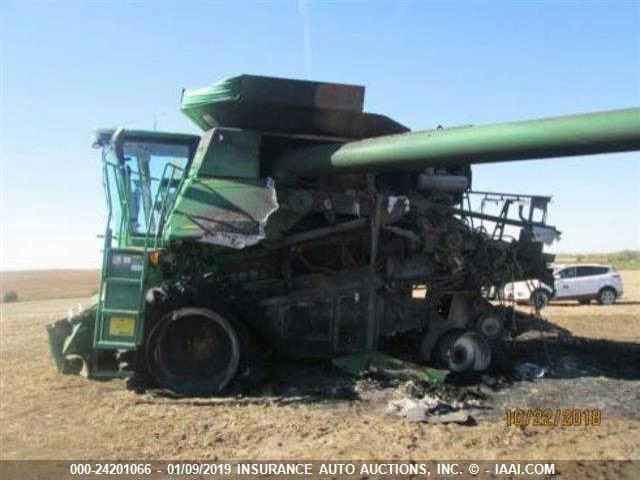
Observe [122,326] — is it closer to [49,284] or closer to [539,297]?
[539,297]

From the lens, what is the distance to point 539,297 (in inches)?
456

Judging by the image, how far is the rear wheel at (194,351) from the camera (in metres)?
8.72

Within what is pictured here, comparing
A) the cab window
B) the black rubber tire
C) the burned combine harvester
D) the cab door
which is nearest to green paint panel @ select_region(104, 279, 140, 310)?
the burned combine harvester

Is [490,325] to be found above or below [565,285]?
below

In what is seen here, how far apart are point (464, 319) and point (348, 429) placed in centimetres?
417

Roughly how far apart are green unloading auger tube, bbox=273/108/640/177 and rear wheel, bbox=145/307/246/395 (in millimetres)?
2119

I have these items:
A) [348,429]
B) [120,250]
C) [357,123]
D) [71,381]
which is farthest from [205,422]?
[357,123]

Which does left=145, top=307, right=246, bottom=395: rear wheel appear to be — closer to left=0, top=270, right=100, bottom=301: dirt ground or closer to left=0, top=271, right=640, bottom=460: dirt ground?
left=0, top=271, right=640, bottom=460: dirt ground

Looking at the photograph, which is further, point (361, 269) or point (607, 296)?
point (607, 296)

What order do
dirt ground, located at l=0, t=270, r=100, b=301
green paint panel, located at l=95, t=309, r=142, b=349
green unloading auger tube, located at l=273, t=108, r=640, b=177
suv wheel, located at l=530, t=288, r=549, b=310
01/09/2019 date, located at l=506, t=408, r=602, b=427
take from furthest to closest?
dirt ground, located at l=0, t=270, r=100, b=301, suv wheel, located at l=530, t=288, r=549, b=310, green paint panel, located at l=95, t=309, r=142, b=349, 01/09/2019 date, located at l=506, t=408, r=602, b=427, green unloading auger tube, located at l=273, t=108, r=640, b=177

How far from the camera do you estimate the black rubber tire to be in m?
11.4

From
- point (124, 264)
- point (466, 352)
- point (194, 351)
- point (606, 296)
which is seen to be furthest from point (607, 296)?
point (124, 264)

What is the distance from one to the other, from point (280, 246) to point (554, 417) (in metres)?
3.77

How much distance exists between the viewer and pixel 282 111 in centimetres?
980
